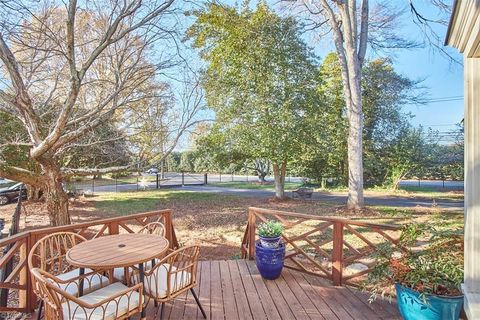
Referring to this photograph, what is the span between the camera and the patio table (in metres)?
2.30

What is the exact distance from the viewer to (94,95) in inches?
279

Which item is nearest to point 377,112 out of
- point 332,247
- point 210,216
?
point 210,216

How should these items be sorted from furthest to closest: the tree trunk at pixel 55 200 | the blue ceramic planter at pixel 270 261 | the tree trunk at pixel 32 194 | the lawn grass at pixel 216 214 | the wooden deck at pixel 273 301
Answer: the tree trunk at pixel 32 194 < the lawn grass at pixel 216 214 < the tree trunk at pixel 55 200 < the blue ceramic planter at pixel 270 261 < the wooden deck at pixel 273 301

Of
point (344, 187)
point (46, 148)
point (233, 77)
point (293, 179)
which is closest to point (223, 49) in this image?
point (233, 77)

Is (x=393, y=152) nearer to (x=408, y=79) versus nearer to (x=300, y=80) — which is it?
(x=408, y=79)

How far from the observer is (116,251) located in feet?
8.48

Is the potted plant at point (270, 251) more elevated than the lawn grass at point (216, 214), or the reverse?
the potted plant at point (270, 251)

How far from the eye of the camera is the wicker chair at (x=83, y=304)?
5.97ft

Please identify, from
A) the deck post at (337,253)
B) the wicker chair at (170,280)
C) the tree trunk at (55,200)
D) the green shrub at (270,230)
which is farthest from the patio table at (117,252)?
the tree trunk at (55,200)

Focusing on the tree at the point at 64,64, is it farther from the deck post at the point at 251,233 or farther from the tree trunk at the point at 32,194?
the tree trunk at the point at 32,194

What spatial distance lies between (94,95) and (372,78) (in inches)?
498

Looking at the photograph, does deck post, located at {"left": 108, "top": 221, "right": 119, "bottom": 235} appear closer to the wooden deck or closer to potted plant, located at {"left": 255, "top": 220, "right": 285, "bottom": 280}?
the wooden deck

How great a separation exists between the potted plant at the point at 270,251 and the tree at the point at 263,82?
18.7ft

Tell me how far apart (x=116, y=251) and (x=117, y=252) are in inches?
1.4
